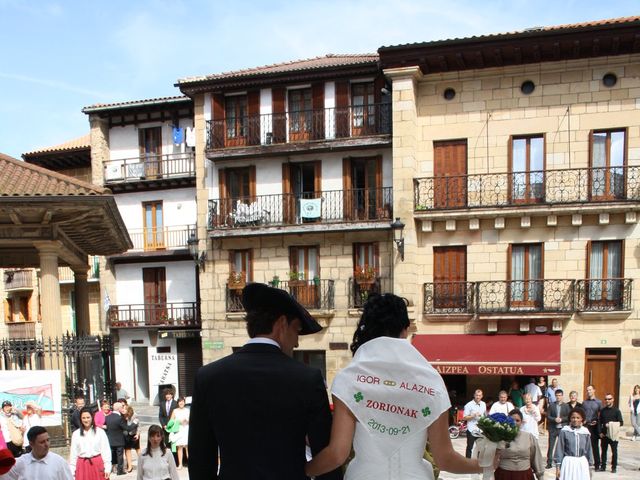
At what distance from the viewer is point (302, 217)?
2234 centimetres

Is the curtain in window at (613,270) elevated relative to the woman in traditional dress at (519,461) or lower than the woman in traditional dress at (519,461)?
elevated

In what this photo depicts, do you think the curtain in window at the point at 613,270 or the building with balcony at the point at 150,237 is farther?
the building with balcony at the point at 150,237

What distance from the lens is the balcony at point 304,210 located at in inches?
858

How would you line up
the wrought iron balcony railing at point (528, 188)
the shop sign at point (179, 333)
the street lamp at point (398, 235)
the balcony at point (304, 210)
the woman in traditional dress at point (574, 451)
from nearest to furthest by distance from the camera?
the woman in traditional dress at point (574, 451), the wrought iron balcony railing at point (528, 188), the street lamp at point (398, 235), the balcony at point (304, 210), the shop sign at point (179, 333)

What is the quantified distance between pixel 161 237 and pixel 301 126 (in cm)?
907

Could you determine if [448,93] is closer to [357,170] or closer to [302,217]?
[357,170]

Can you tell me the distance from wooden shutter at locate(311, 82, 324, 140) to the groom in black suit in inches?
789

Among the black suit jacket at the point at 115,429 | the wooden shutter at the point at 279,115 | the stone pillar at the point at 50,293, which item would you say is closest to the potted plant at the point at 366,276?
the wooden shutter at the point at 279,115

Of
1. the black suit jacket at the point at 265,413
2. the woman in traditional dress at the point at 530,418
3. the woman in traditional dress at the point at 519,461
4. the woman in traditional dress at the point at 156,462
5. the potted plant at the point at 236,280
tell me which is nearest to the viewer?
the black suit jacket at the point at 265,413

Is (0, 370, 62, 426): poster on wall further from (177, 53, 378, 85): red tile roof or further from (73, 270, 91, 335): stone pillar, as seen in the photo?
(177, 53, 378, 85): red tile roof

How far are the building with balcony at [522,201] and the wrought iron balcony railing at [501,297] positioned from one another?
0.04 meters

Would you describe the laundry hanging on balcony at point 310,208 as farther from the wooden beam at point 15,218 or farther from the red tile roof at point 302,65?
the wooden beam at point 15,218

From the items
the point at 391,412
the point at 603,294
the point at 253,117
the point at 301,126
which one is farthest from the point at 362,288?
the point at 391,412

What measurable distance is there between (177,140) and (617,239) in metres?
18.1
